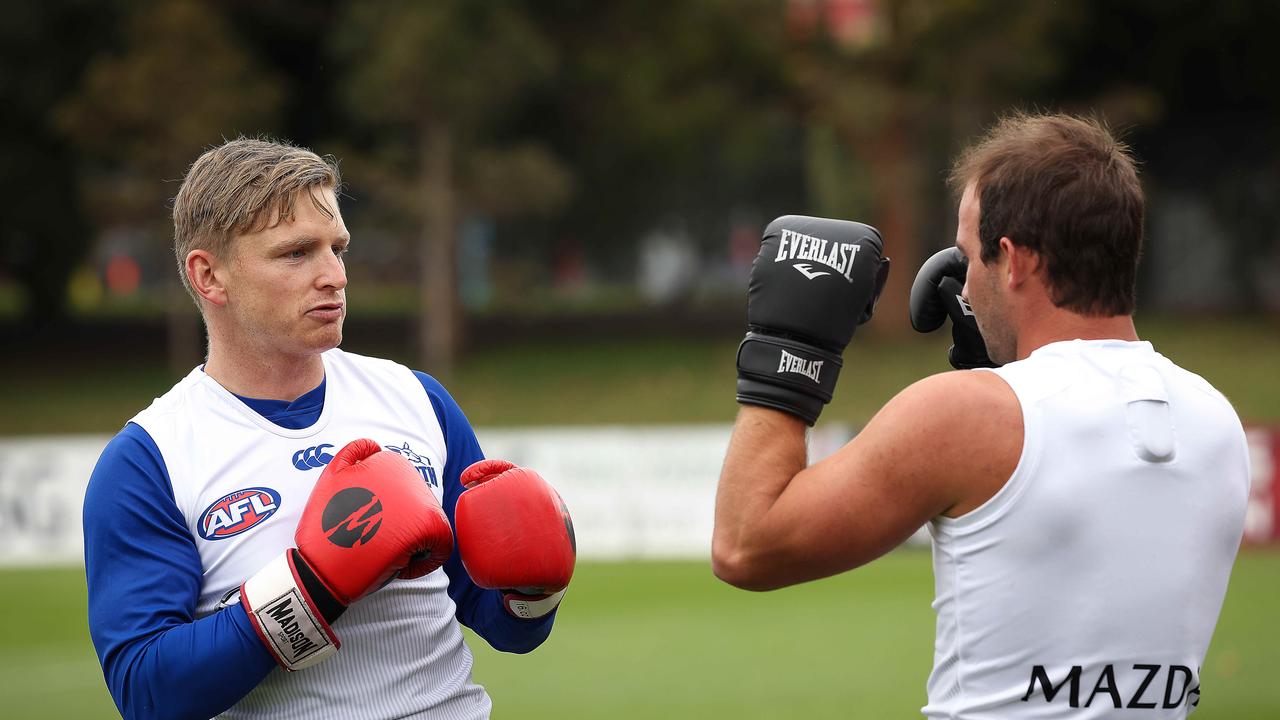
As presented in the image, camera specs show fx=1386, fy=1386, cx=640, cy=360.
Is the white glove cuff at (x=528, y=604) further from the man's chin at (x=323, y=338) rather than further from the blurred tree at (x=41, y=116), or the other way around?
the blurred tree at (x=41, y=116)

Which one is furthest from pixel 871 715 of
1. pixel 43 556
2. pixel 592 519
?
pixel 43 556

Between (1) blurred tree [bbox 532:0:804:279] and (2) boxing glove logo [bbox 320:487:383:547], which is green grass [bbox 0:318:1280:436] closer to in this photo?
(1) blurred tree [bbox 532:0:804:279]

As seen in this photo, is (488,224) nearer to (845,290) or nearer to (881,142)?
(881,142)

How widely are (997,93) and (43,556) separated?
56.7 ft

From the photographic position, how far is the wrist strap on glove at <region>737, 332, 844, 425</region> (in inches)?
93.8

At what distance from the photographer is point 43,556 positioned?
1105 cm

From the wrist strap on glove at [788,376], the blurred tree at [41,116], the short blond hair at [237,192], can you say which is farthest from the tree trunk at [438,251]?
the wrist strap on glove at [788,376]

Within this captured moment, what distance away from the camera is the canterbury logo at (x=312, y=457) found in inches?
108

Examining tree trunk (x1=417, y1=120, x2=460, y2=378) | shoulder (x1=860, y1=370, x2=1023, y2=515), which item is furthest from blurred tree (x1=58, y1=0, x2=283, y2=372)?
shoulder (x1=860, y1=370, x2=1023, y2=515)

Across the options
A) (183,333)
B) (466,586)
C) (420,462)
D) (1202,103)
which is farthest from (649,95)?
(420,462)

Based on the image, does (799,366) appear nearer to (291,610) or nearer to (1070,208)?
(1070,208)

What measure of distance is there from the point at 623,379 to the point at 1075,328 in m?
22.4

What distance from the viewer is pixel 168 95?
21.9 meters

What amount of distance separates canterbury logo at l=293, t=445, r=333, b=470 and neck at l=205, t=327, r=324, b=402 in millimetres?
133
